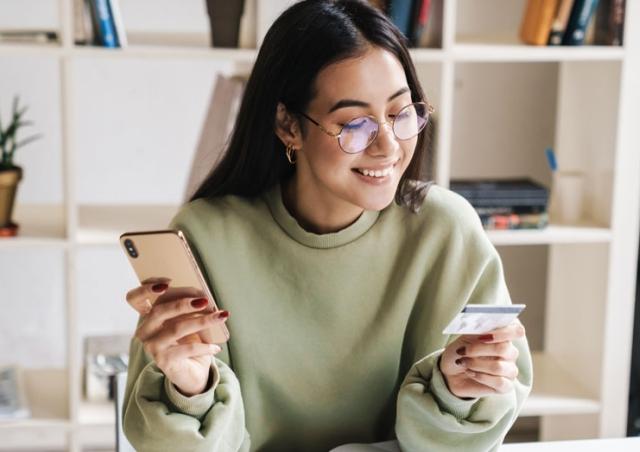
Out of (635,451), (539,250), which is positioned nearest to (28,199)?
(539,250)

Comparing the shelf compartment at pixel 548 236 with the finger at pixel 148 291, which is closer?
the finger at pixel 148 291

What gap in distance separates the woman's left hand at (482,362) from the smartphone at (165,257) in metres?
0.30

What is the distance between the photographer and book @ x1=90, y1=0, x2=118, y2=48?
2.34 m

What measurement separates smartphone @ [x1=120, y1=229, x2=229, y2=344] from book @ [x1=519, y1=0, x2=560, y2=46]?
1.39m

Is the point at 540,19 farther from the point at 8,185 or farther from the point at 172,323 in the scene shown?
the point at 172,323

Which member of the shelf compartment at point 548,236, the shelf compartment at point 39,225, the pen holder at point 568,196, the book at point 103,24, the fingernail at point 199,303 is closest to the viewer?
the fingernail at point 199,303

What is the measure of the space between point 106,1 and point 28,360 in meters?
1.11

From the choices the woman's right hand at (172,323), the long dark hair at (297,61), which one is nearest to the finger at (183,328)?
the woman's right hand at (172,323)

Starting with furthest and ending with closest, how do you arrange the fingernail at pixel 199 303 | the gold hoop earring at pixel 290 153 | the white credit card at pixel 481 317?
1. the gold hoop earring at pixel 290 153
2. the fingernail at pixel 199 303
3. the white credit card at pixel 481 317

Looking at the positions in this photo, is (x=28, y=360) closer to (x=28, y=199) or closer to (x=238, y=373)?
(x=28, y=199)

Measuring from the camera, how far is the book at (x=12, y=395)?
2523mm

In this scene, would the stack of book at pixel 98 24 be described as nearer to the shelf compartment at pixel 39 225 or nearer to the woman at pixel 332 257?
the shelf compartment at pixel 39 225

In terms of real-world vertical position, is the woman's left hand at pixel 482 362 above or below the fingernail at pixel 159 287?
below

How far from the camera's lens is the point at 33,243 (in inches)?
96.3
